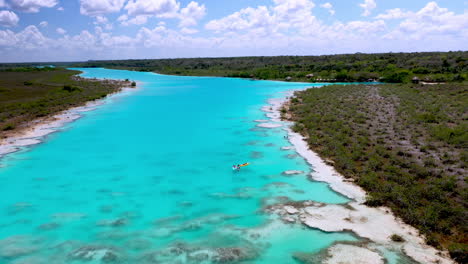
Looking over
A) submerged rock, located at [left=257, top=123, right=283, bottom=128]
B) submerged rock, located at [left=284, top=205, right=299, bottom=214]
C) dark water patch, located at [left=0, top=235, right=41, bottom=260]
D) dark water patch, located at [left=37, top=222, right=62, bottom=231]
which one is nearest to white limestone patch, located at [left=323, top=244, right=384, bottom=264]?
submerged rock, located at [left=284, top=205, right=299, bottom=214]

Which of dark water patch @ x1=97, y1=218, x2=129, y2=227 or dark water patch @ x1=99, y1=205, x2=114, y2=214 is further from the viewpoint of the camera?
dark water patch @ x1=99, y1=205, x2=114, y2=214

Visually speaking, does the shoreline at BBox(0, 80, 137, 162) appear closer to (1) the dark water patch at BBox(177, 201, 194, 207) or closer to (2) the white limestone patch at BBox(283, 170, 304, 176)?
(1) the dark water patch at BBox(177, 201, 194, 207)

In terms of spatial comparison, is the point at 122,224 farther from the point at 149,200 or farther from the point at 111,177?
the point at 111,177

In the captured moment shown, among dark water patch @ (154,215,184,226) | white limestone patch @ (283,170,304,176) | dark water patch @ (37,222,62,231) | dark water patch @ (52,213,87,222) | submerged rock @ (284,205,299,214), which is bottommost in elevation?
dark water patch @ (37,222,62,231)

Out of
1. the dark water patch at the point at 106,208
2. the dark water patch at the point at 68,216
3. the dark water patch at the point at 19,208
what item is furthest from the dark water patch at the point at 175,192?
the dark water patch at the point at 19,208

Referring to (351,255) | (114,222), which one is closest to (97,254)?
(114,222)

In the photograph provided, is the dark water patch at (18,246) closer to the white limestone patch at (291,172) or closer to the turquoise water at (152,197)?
the turquoise water at (152,197)

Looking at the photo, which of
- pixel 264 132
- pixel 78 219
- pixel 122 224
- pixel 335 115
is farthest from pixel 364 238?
pixel 335 115
